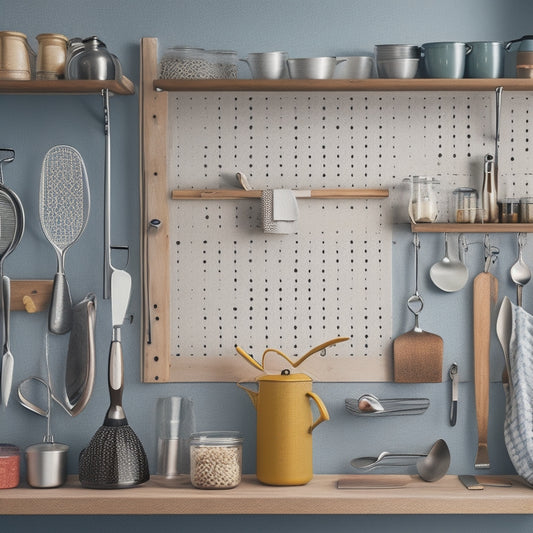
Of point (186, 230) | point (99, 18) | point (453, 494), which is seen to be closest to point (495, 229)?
point (453, 494)

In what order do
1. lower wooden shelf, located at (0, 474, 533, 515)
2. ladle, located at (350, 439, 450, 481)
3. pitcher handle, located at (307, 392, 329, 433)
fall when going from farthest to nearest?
ladle, located at (350, 439, 450, 481)
pitcher handle, located at (307, 392, 329, 433)
lower wooden shelf, located at (0, 474, 533, 515)

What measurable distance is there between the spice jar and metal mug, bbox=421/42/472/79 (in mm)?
1475

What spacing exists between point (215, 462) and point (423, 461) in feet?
1.89

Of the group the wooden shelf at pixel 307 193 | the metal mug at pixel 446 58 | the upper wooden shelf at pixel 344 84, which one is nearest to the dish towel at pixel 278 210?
the wooden shelf at pixel 307 193

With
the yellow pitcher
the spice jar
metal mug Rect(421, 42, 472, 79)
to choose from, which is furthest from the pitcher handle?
metal mug Rect(421, 42, 472, 79)

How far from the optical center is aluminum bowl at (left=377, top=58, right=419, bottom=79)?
2.12 metres

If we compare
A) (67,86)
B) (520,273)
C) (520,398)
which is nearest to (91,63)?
(67,86)

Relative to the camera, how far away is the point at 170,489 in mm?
2062

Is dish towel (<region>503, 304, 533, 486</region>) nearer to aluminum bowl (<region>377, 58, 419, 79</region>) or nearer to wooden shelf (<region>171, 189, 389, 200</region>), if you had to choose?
wooden shelf (<region>171, 189, 389, 200</region>)

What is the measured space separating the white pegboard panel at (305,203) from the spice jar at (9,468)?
1.72 feet

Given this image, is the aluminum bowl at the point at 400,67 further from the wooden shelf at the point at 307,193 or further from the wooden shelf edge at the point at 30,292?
the wooden shelf edge at the point at 30,292

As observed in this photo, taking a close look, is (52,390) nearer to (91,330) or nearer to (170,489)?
(91,330)

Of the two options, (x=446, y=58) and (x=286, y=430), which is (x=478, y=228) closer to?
(x=446, y=58)

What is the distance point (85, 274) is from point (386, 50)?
3.34 feet
